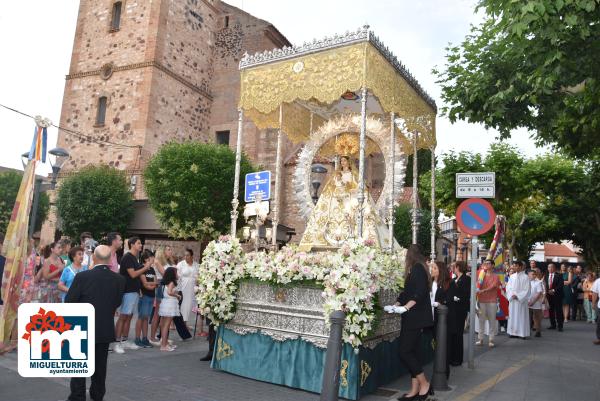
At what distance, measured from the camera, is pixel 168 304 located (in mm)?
8883

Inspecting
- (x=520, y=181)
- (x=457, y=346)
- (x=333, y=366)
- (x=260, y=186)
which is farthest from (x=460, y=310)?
(x=520, y=181)

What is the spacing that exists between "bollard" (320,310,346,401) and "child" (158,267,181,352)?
5128 millimetres

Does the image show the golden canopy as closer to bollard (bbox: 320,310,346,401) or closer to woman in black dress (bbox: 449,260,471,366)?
woman in black dress (bbox: 449,260,471,366)

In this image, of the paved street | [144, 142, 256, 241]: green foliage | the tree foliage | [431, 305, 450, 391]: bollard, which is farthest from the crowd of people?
[144, 142, 256, 241]: green foliage

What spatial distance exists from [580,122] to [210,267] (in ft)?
26.7

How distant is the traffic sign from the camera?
762 centimetres

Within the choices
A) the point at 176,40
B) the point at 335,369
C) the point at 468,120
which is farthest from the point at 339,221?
the point at 176,40

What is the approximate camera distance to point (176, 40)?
27.3 meters

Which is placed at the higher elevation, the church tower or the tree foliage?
the church tower

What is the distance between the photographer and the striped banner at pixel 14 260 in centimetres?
702

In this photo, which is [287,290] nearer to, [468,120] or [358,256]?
[358,256]

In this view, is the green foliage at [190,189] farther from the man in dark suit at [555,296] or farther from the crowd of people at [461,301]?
the man in dark suit at [555,296]

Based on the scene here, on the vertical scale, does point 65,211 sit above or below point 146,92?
below
